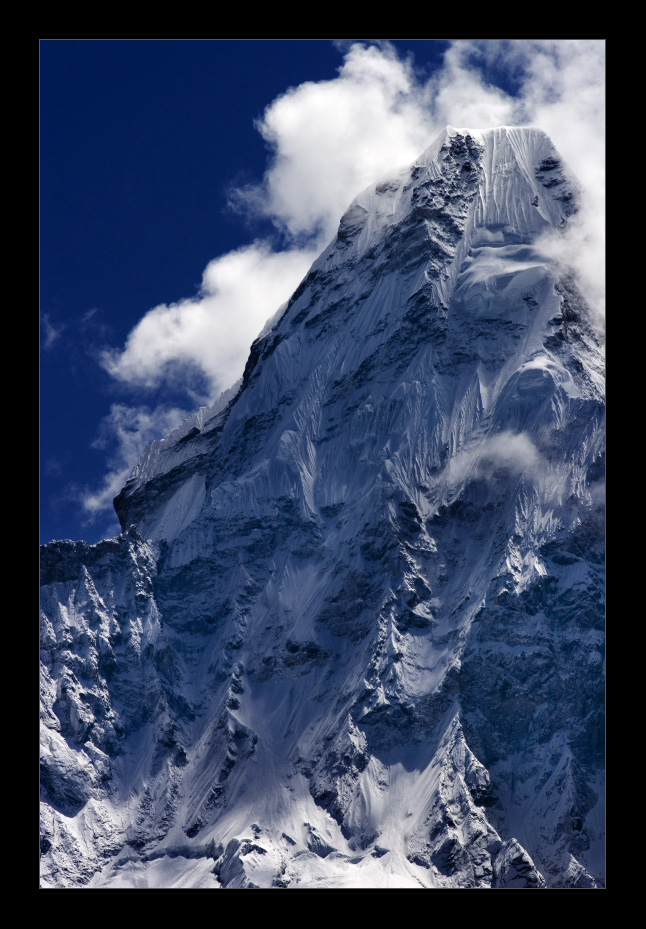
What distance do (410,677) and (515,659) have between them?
48.4 feet

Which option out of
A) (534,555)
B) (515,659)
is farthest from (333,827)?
(534,555)

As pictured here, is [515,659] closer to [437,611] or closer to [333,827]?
[437,611]

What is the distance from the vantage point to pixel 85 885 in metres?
189

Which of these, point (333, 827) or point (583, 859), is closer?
point (583, 859)
